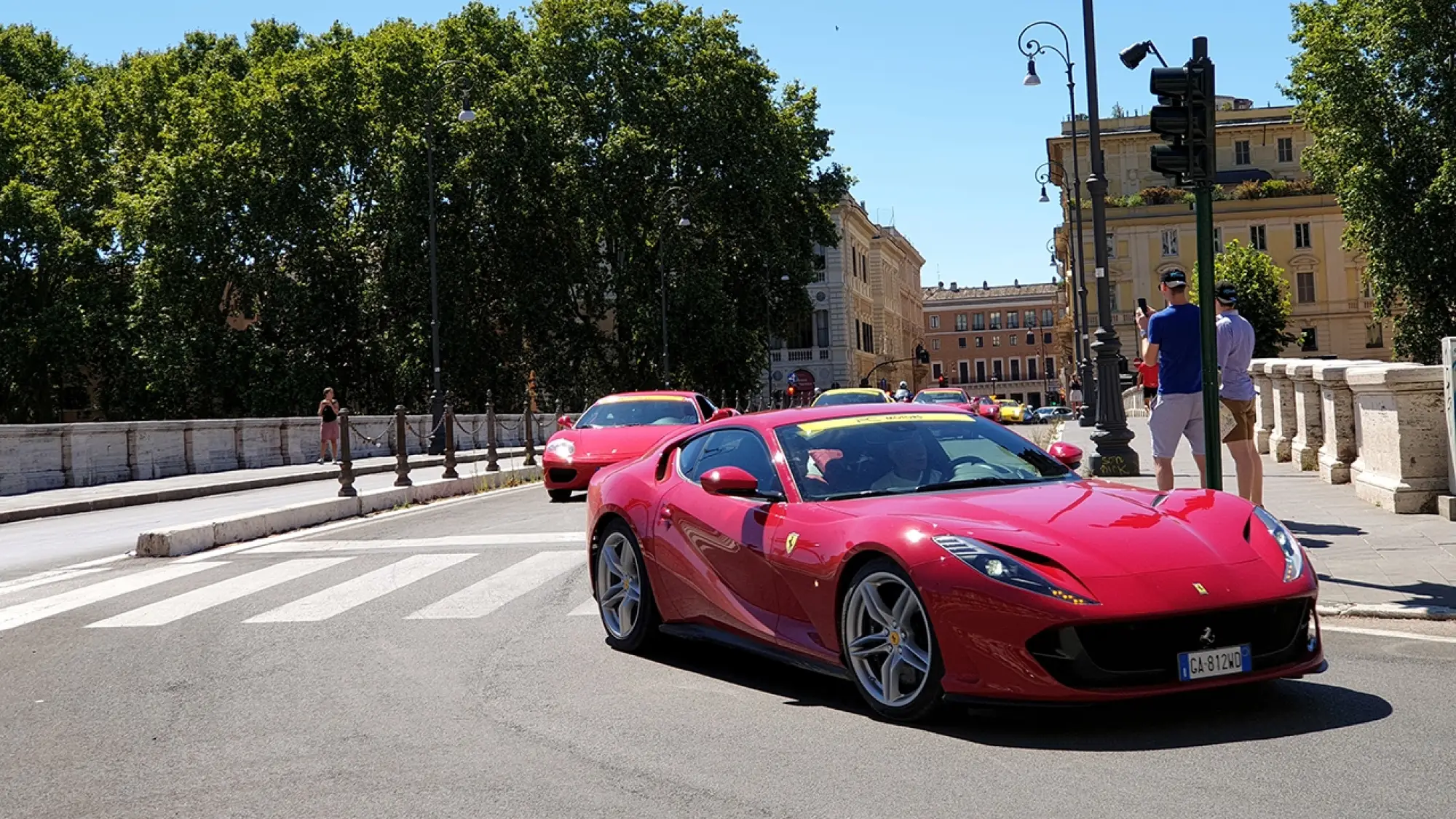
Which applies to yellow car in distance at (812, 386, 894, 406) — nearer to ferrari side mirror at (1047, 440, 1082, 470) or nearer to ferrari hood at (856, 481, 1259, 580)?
ferrari side mirror at (1047, 440, 1082, 470)

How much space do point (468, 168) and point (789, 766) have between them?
51.3 m

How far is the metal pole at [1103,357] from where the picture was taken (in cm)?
1883

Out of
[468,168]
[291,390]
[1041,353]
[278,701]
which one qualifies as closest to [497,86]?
[468,168]

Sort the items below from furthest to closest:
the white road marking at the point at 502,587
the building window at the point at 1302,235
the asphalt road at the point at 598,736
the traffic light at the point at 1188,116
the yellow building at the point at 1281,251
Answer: the building window at the point at 1302,235, the yellow building at the point at 1281,251, the traffic light at the point at 1188,116, the white road marking at the point at 502,587, the asphalt road at the point at 598,736

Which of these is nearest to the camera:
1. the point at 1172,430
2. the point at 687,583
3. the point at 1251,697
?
the point at 1251,697

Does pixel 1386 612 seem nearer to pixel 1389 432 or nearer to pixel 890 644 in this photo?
pixel 890 644

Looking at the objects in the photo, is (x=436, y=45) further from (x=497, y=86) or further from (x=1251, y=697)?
(x=1251, y=697)

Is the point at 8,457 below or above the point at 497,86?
below

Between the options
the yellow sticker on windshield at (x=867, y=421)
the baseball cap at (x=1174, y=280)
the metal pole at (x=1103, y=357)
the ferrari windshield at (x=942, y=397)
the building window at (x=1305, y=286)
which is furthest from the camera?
the building window at (x=1305, y=286)

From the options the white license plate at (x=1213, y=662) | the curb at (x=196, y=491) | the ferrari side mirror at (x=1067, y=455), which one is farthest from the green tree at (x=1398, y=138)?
the white license plate at (x=1213, y=662)

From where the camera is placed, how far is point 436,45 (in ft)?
187

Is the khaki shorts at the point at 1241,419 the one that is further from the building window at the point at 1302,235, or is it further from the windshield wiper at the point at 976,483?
the building window at the point at 1302,235

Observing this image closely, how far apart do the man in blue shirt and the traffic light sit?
4.23 ft

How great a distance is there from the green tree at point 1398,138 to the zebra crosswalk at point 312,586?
41.7 meters
